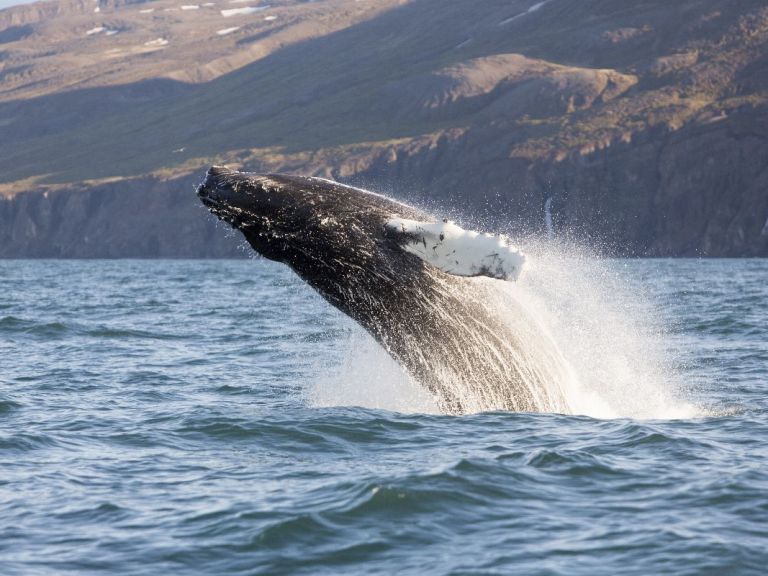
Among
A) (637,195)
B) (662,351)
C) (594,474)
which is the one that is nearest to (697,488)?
(594,474)

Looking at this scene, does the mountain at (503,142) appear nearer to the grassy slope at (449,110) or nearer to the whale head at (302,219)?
the grassy slope at (449,110)

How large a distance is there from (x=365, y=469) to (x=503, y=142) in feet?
357

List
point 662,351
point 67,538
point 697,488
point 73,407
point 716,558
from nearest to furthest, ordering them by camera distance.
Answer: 1. point 716,558
2. point 67,538
3. point 697,488
4. point 73,407
5. point 662,351

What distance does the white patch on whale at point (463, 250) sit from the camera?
36.8 feet

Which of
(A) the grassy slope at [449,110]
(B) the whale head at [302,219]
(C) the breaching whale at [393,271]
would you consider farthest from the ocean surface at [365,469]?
(A) the grassy slope at [449,110]

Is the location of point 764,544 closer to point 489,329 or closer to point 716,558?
point 716,558

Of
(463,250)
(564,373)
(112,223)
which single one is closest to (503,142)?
(112,223)

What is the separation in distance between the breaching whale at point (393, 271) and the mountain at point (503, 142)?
8586 centimetres

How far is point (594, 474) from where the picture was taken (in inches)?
416

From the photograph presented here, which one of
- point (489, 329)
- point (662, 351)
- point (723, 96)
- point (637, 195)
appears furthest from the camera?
point (723, 96)

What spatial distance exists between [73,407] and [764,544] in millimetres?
9695

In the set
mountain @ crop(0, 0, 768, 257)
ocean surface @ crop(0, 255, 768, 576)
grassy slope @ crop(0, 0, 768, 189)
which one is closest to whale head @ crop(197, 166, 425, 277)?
ocean surface @ crop(0, 255, 768, 576)

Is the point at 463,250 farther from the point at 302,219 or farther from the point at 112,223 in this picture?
the point at 112,223

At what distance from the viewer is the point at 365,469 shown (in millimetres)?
11039
